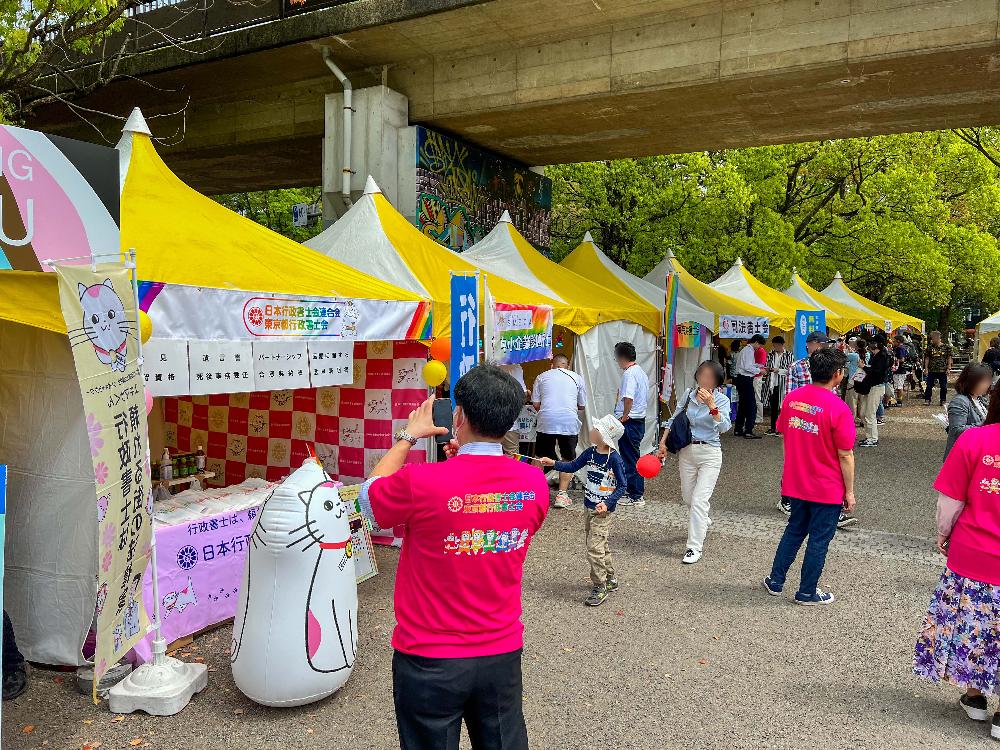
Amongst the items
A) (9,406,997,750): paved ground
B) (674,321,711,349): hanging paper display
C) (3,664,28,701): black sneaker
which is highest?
(674,321,711,349): hanging paper display

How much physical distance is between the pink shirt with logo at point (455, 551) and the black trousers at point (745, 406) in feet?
37.7

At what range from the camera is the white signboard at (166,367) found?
13.6 ft

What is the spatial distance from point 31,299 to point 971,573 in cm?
462

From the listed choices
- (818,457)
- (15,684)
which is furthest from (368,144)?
(15,684)

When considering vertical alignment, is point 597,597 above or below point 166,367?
below

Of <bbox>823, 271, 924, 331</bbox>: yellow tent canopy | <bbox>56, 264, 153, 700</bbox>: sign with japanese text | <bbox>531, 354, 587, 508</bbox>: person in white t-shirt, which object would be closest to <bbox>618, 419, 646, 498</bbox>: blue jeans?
<bbox>531, 354, 587, 508</bbox>: person in white t-shirt

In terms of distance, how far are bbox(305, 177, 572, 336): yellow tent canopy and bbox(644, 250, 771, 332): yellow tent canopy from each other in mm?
4437

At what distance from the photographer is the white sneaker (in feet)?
20.5

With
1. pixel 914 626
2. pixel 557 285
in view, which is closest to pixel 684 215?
pixel 557 285

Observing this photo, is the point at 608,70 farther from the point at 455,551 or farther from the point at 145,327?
the point at 455,551

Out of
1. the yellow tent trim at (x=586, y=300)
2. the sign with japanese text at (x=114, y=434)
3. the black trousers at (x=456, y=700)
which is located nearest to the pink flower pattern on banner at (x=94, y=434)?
the sign with japanese text at (x=114, y=434)

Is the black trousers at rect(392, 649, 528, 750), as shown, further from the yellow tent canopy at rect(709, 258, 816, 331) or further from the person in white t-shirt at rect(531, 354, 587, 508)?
the yellow tent canopy at rect(709, 258, 816, 331)

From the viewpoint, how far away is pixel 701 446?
20.4 feet

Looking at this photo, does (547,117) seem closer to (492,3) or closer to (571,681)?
(492,3)
